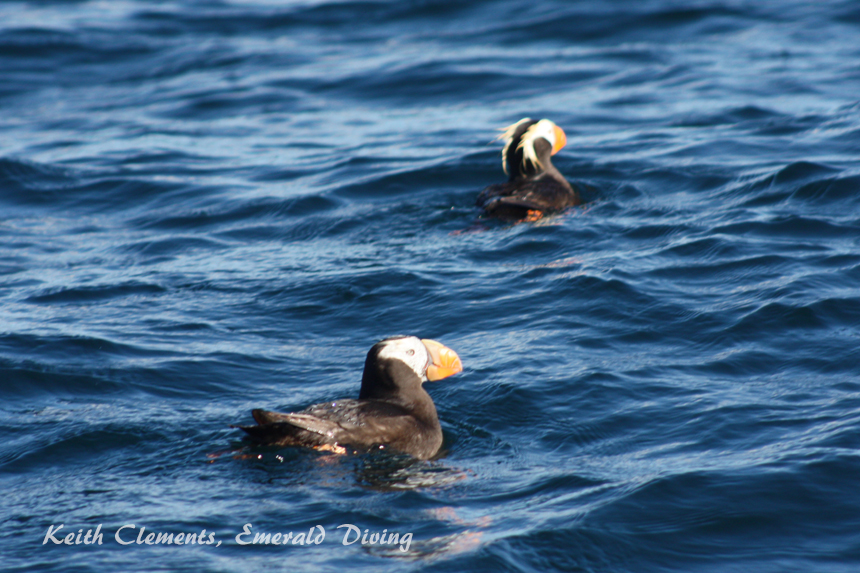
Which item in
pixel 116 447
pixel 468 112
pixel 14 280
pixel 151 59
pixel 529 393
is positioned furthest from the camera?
pixel 151 59

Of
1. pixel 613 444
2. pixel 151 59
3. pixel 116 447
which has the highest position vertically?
pixel 151 59

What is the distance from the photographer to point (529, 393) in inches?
221

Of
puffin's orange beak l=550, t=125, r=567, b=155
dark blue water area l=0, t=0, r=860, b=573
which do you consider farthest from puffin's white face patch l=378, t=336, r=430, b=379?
puffin's orange beak l=550, t=125, r=567, b=155

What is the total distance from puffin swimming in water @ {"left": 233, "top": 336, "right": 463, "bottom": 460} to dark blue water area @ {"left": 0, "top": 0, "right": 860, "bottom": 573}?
11cm

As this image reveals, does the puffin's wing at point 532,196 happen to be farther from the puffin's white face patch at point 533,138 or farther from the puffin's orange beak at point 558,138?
the puffin's orange beak at point 558,138

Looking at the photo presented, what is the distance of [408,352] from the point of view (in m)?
5.20

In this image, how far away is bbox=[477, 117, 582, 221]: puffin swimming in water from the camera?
8586 mm

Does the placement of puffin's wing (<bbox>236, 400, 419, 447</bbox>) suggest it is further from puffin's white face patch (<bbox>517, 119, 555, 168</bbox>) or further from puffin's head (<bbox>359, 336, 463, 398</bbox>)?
puffin's white face patch (<bbox>517, 119, 555, 168</bbox>)

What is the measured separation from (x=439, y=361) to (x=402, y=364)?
0.64 ft

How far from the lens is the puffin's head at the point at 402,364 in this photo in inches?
204

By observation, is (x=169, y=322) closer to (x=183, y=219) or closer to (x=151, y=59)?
(x=183, y=219)

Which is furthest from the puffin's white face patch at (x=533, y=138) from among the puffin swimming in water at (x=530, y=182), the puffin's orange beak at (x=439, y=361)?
the puffin's orange beak at (x=439, y=361)

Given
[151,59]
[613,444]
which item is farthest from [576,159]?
[151,59]

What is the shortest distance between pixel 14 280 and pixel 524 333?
4.10 m
